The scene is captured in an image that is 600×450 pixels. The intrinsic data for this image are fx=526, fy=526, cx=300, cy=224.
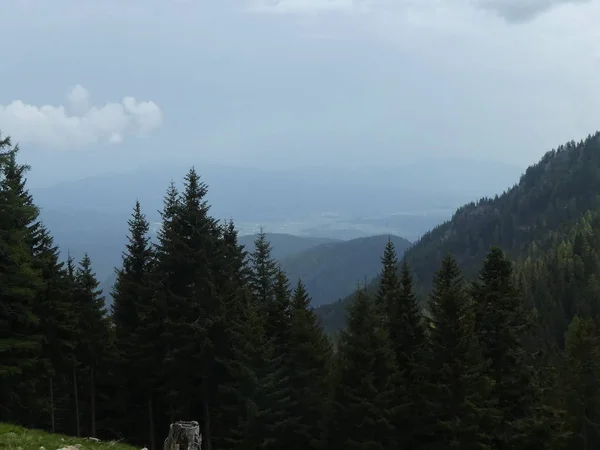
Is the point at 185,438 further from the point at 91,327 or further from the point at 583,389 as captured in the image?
the point at 583,389

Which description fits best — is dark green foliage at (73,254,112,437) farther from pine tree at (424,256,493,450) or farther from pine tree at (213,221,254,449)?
pine tree at (424,256,493,450)

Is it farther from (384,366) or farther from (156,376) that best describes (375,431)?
(156,376)

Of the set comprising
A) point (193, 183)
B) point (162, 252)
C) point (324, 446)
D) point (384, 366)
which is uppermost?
point (193, 183)

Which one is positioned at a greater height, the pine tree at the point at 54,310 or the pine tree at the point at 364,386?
the pine tree at the point at 54,310

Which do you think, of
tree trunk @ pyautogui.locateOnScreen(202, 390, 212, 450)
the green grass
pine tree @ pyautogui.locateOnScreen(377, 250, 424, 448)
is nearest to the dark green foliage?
tree trunk @ pyautogui.locateOnScreen(202, 390, 212, 450)

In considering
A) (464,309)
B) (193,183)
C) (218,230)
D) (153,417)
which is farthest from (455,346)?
(153,417)

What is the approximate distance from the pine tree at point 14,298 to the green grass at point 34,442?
1003 centimetres

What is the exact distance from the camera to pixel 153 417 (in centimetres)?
3409

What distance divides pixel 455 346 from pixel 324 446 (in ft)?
28.2

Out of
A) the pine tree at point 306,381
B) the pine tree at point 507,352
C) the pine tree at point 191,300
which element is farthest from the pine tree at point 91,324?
the pine tree at point 507,352

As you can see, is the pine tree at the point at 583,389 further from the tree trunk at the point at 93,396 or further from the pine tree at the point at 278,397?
the tree trunk at the point at 93,396

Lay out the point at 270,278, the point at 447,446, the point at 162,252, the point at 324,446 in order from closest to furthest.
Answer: the point at 447,446 < the point at 324,446 < the point at 162,252 < the point at 270,278

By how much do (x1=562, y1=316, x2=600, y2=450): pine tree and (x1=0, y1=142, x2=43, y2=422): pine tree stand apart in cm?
3984

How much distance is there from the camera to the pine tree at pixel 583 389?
140ft
